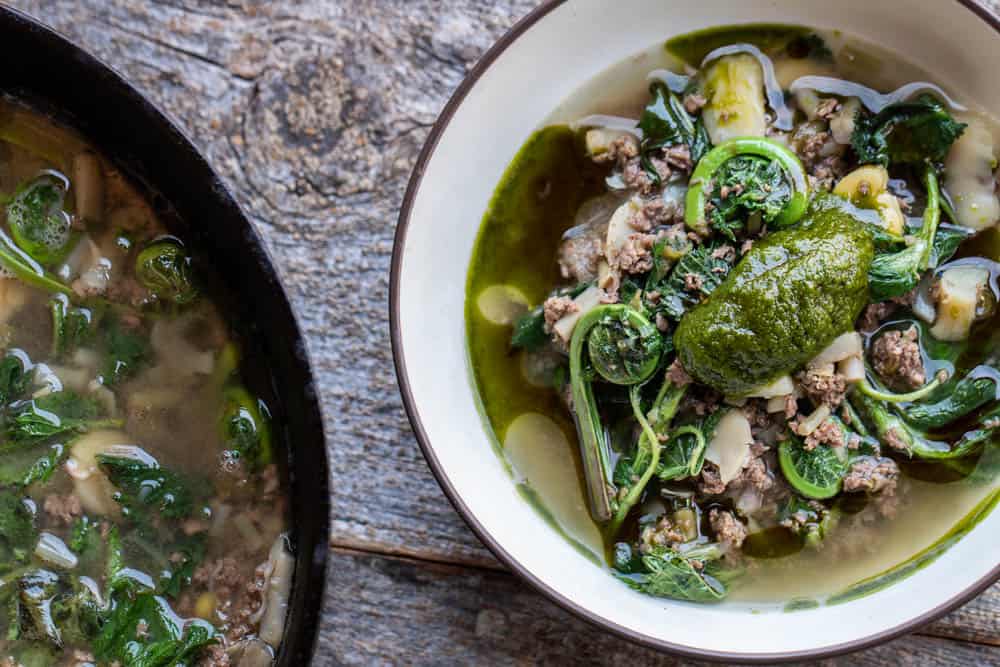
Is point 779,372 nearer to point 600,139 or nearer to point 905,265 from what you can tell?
point 905,265

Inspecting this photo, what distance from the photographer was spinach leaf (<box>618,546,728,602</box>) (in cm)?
222

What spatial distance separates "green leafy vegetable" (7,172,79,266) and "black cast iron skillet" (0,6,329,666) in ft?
0.52

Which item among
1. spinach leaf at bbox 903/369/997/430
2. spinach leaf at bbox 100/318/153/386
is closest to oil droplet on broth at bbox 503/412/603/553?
spinach leaf at bbox 903/369/997/430

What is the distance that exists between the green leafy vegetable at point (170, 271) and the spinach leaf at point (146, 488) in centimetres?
40

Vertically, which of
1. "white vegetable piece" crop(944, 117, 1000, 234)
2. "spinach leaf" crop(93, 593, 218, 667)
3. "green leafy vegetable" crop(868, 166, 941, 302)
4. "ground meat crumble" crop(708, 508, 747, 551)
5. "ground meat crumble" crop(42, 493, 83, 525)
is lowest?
"spinach leaf" crop(93, 593, 218, 667)

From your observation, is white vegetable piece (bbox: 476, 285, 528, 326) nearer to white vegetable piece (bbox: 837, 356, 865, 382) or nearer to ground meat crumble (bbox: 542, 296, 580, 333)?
ground meat crumble (bbox: 542, 296, 580, 333)

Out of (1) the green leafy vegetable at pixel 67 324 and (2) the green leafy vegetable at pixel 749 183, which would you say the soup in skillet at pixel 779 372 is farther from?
(1) the green leafy vegetable at pixel 67 324

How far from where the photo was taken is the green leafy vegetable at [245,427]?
7.38 feet

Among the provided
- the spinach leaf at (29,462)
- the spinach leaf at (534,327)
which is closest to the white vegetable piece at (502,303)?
the spinach leaf at (534,327)

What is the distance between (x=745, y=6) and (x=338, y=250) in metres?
1.22

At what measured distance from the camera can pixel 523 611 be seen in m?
2.46

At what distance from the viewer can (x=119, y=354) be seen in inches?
89.2

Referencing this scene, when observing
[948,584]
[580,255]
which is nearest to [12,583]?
[580,255]

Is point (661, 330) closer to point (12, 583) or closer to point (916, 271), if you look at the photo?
point (916, 271)
